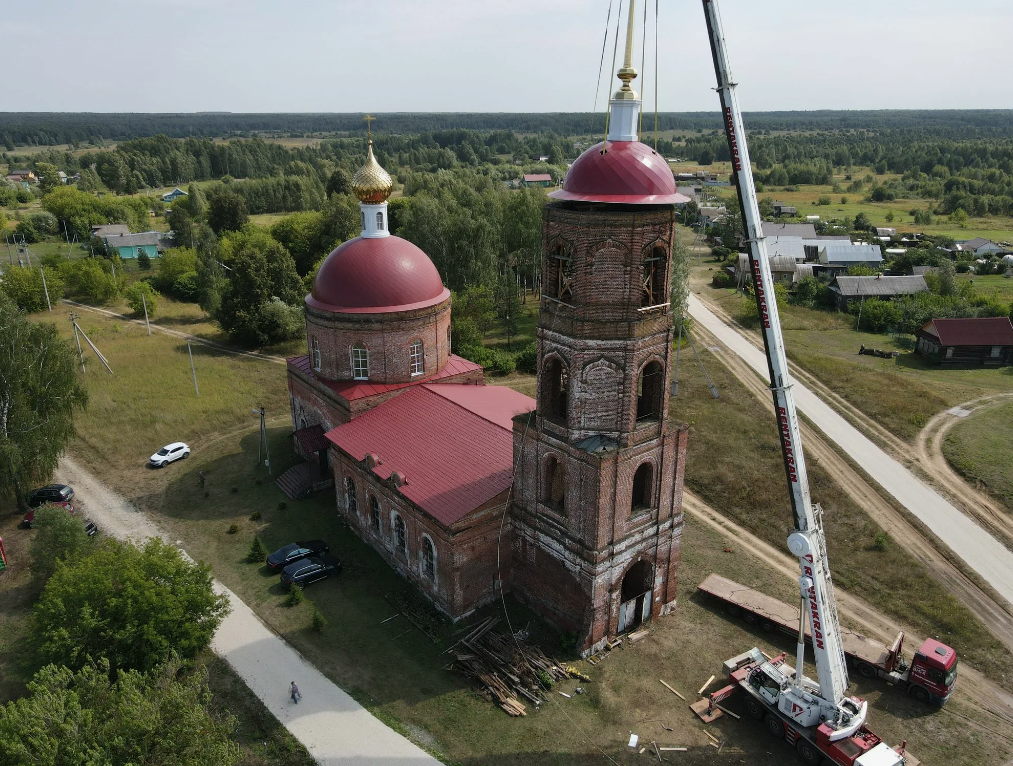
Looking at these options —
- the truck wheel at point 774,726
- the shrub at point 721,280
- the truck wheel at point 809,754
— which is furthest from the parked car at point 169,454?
the shrub at point 721,280

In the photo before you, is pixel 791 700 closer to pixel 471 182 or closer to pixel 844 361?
pixel 844 361

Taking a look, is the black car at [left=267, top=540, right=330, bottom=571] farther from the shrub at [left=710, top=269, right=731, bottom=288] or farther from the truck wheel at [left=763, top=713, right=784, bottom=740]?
the shrub at [left=710, top=269, right=731, bottom=288]

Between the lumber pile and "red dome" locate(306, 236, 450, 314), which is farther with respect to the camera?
"red dome" locate(306, 236, 450, 314)

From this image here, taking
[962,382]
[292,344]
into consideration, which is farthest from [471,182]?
[962,382]

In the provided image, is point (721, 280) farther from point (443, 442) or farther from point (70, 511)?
point (70, 511)

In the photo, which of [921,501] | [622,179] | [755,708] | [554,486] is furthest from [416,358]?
[921,501]

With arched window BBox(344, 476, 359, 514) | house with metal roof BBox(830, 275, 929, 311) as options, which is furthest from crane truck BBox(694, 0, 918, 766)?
house with metal roof BBox(830, 275, 929, 311)
